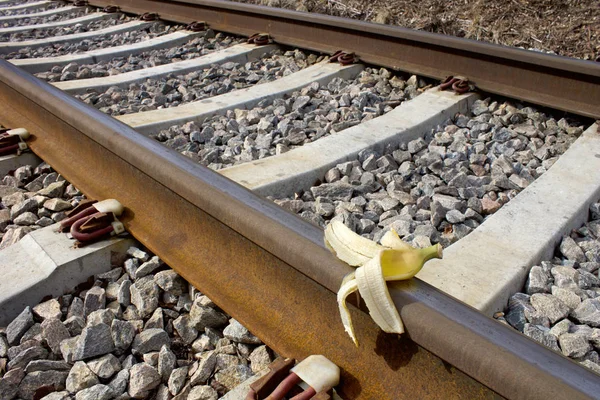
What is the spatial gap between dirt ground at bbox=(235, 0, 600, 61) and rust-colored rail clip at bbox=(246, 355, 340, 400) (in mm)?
3769

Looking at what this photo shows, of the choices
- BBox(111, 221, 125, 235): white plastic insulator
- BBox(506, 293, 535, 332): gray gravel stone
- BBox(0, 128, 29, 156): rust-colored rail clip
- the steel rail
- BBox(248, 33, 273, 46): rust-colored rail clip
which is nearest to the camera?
the steel rail

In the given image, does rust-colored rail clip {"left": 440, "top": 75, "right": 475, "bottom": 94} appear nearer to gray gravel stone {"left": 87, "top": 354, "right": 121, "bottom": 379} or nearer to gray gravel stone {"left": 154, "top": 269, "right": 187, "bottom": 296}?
gray gravel stone {"left": 154, "top": 269, "right": 187, "bottom": 296}

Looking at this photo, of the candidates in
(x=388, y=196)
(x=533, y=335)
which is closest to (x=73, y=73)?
(x=388, y=196)

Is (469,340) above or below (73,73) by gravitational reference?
above

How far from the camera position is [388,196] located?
8.25 feet

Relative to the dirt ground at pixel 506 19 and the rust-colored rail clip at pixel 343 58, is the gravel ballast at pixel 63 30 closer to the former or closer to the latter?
the dirt ground at pixel 506 19

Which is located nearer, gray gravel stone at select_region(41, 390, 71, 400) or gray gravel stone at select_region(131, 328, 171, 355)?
gray gravel stone at select_region(41, 390, 71, 400)

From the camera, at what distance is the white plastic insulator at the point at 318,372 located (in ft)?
4.67

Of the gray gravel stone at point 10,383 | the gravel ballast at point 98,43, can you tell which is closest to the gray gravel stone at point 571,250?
the gray gravel stone at point 10,383

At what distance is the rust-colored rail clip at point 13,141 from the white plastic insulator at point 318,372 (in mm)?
2161

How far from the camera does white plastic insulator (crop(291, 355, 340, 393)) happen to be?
4.67ft

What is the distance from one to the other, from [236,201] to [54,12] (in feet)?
20.7

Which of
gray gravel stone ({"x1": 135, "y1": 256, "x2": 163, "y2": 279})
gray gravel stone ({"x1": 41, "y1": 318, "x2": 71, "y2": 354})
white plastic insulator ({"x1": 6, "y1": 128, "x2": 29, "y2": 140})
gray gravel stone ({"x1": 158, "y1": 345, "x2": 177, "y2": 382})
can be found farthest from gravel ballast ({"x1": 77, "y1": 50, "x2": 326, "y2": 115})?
gray gravel stone ({"x1": 158, "y1": 345, "x2": 177, "y2": 382})

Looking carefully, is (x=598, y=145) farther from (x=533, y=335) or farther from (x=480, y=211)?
(x=533, y=335)
